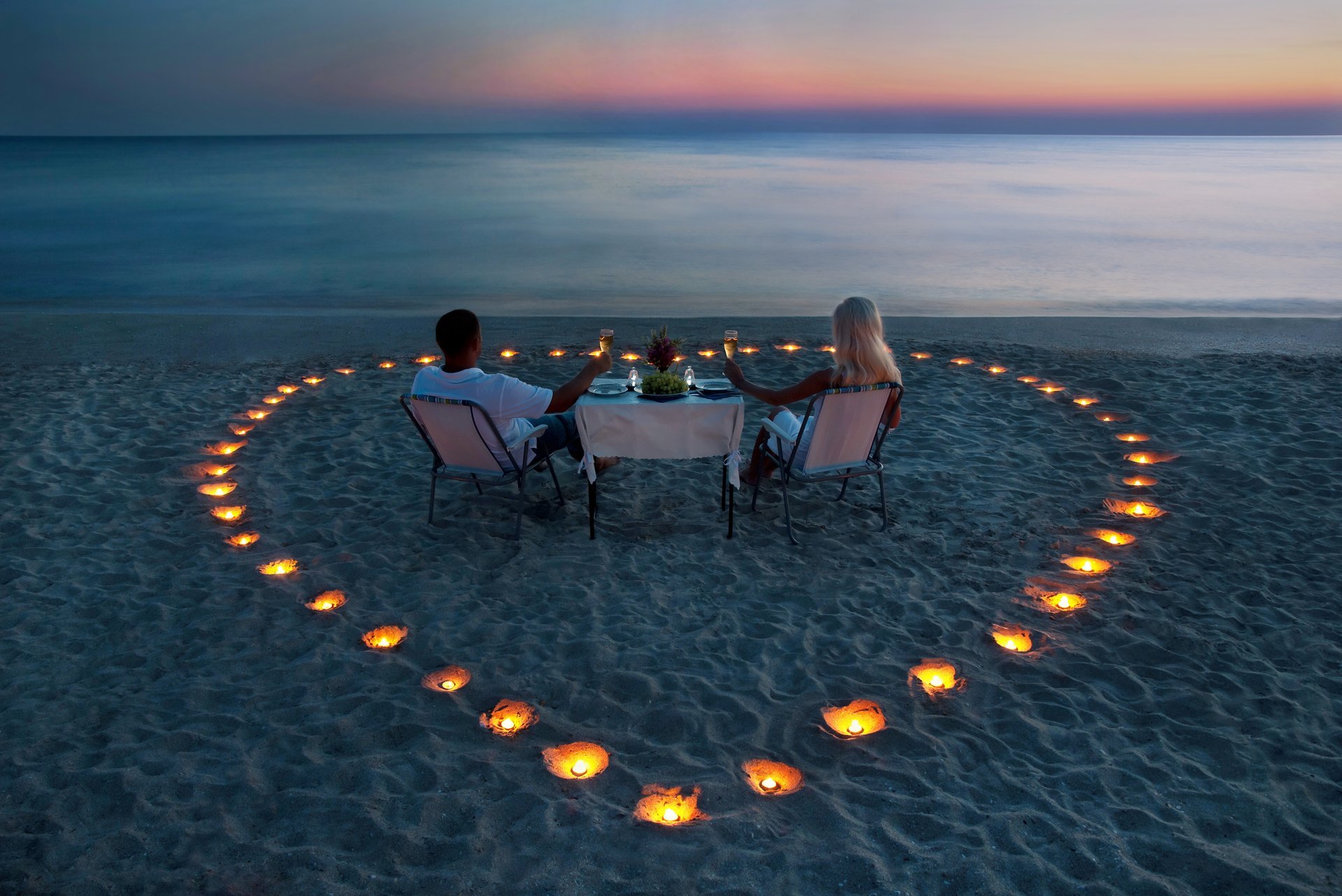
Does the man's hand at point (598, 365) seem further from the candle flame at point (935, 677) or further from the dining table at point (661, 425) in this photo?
the candle flame at point (935, 677)

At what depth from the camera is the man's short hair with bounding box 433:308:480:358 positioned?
170 inches

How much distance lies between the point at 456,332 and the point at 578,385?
2.19 feet

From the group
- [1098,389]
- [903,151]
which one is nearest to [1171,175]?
[903,151]

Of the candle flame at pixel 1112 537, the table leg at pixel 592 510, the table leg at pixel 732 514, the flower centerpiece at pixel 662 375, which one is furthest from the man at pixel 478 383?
the candle flame at pixel 1112 537

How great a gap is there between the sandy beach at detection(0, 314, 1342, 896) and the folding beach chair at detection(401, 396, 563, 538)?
0.34 metres

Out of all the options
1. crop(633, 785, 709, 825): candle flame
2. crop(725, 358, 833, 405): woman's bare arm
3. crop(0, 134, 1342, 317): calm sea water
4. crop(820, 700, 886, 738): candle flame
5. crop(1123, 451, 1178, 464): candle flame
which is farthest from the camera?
crop(0, 134, 1342, 317): calm sea water

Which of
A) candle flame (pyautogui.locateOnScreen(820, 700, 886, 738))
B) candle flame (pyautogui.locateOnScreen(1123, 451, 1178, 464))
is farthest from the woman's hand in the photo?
candle flame (pyautogui.locateOnScreen(1123, 451, 1178, 464))

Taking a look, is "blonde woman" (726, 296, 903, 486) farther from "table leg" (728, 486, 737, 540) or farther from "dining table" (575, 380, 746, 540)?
"table leg" (728, 486, 737, 540)

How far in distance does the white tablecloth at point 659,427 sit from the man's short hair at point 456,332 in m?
0.66

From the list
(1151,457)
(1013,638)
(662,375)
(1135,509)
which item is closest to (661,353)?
(662,375)

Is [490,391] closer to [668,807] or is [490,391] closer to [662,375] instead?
[662,375]

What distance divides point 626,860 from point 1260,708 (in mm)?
2472

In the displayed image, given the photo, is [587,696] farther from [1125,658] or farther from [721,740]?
[1125,658]

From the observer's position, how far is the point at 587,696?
334cm
